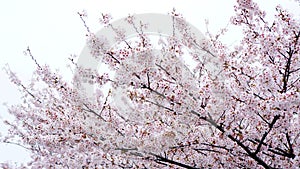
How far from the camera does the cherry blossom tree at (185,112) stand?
4.08 meters

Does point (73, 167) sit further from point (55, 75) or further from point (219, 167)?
point (219, 167)

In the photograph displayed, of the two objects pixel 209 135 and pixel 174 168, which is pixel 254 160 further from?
Answer: pixel 174 168

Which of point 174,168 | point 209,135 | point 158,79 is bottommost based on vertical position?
point 174,168

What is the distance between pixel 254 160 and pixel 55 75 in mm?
3005

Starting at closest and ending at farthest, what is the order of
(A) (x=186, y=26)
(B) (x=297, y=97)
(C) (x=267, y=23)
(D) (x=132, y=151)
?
1. (B) (x=297, y=97)
2. (D) (x=132, y=151)
3. (C) (x=267, y=23)
4. (A) (x=186, y=26)

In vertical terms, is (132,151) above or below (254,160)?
below

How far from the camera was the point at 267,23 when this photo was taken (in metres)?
4.93

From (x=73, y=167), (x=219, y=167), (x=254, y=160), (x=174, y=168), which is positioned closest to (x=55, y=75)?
(x=73, y=167)

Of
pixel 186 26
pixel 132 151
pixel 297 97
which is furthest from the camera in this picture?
pixel 186 26

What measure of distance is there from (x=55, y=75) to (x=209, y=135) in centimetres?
235

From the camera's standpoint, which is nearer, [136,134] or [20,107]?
[136,134]

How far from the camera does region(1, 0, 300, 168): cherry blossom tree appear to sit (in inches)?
161

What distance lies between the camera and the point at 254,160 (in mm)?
4672

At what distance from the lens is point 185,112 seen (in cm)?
406
